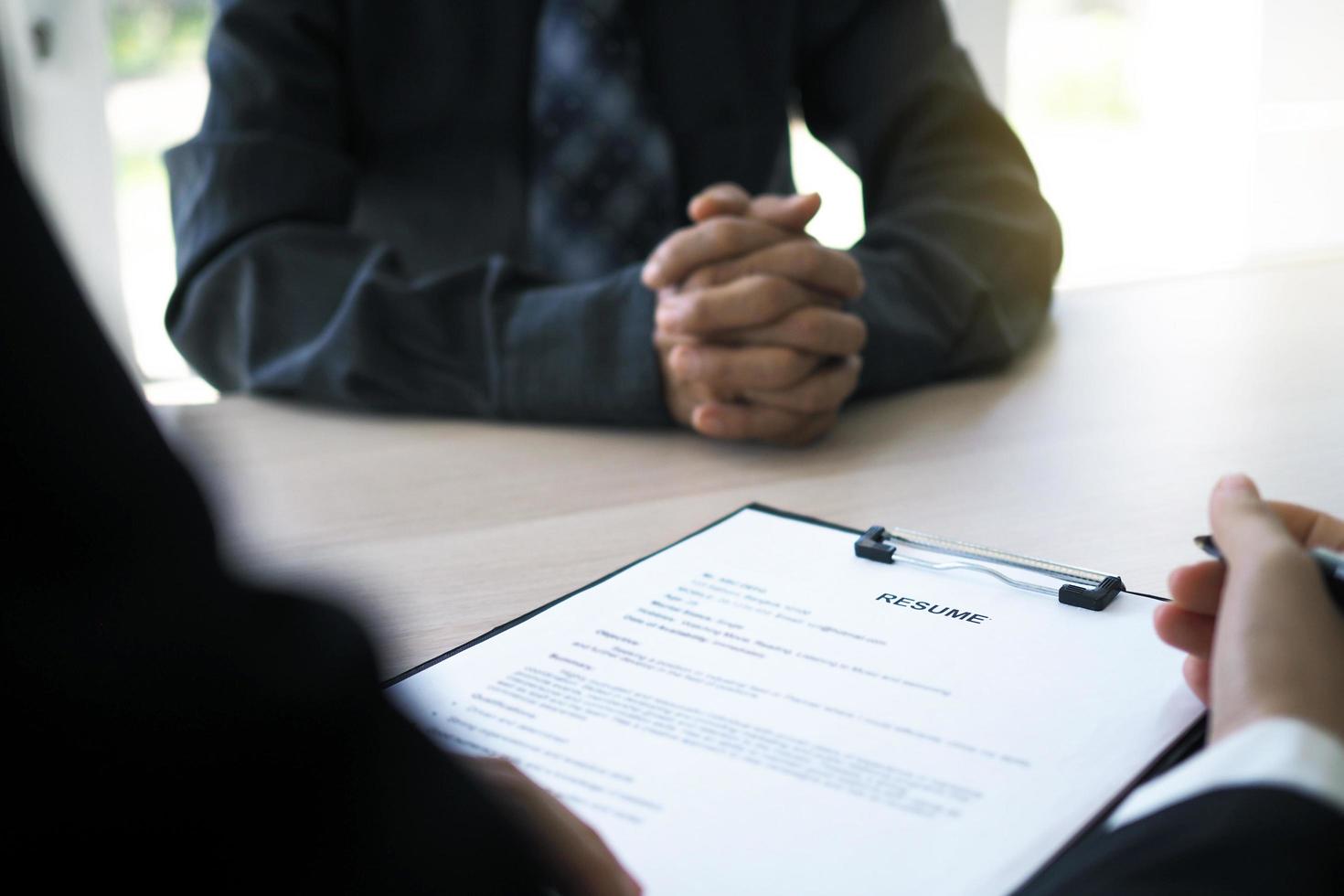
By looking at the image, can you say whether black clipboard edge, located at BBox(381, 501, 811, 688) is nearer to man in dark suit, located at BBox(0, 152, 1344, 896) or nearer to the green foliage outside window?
man in dark suit, located at BBox(0, 152, 1344, 896)

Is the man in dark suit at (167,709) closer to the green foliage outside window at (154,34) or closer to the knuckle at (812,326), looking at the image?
the knuckle at (812,326)

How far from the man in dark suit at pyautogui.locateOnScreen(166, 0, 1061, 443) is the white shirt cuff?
435 mm

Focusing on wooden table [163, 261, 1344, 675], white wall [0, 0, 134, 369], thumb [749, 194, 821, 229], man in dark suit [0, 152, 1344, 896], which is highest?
white wall [0, 0, 134, 369]

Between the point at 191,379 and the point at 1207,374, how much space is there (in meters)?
1.80

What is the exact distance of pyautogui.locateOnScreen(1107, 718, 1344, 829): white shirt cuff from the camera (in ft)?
0.78

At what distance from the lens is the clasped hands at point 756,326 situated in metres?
0.68

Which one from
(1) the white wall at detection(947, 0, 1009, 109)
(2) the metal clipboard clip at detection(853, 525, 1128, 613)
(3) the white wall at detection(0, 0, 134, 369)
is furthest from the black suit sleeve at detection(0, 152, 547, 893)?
(1) the white wall at detection(947, 0, 1009, 109)

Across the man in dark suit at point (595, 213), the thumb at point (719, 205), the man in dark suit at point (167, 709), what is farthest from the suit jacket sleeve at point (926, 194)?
the man in dark suit at point (167, 709)

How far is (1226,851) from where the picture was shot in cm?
23

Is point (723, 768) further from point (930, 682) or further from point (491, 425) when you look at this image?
point (491, 425)

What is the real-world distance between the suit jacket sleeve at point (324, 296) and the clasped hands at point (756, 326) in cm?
3

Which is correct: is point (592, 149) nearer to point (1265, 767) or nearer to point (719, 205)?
point (719, 205)

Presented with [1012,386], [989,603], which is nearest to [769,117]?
[1012,386]

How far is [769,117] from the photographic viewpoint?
3.85 feet
